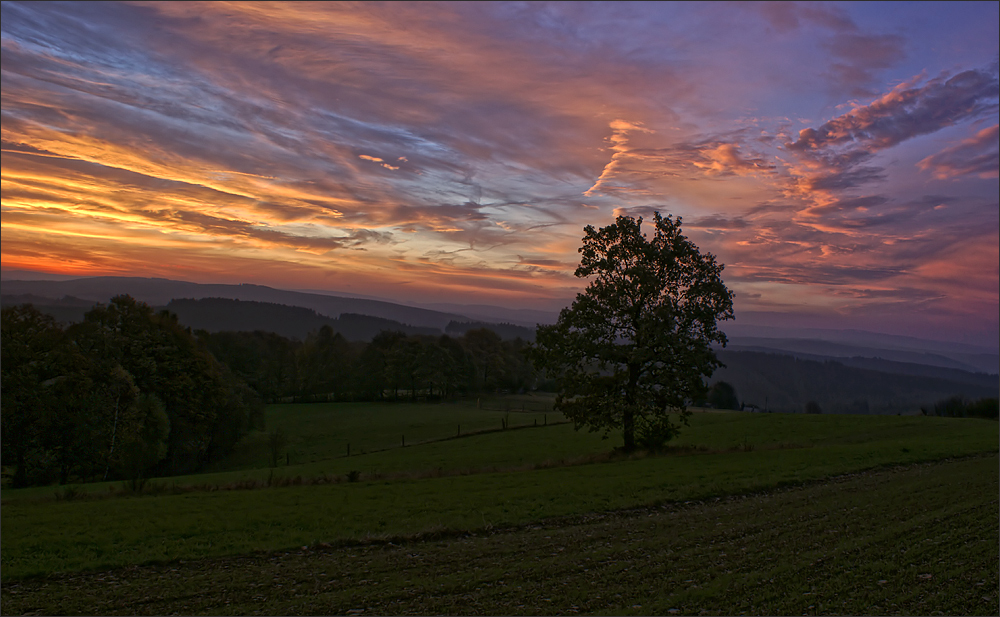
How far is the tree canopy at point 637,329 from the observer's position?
3075 centimetres

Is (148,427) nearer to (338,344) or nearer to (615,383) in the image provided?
(615,383)

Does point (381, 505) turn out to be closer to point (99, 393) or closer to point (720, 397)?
point (99, 393)

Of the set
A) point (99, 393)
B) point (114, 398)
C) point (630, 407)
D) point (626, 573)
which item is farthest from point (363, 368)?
point (626, 573)

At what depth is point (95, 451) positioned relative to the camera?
4053 centimetres

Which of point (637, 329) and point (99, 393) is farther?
point (99, 393)

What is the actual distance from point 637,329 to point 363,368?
68.1 meters

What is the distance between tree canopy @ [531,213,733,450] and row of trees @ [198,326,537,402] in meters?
58.6

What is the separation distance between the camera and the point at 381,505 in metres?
19.1

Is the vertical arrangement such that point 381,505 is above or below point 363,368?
above

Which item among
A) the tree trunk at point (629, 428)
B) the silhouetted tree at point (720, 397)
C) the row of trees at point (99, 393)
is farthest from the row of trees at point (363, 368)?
the tree trunk at point (629, 428)

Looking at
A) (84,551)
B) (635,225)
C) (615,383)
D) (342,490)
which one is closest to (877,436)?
(615,383)

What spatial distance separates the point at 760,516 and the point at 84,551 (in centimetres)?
1817

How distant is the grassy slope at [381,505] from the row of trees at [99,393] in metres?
19.3

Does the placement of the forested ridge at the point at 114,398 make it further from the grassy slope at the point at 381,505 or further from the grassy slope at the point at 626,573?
the grassy slope at the point at 626,573
